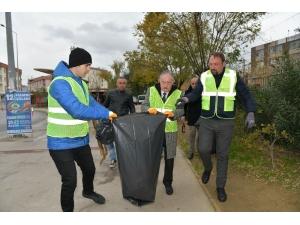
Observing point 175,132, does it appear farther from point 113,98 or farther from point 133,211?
point 113,98

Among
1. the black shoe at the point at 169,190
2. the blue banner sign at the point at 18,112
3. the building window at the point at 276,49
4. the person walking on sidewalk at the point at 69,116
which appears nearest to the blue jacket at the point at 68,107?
the person walking on sidewalk at the point at 69,116

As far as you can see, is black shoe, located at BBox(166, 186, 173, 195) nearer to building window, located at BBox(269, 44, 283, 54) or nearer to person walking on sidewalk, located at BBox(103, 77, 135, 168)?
person walking on sidewalk, located at BBox(103, 77, 135, 168)

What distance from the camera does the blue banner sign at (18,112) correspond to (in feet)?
26.2

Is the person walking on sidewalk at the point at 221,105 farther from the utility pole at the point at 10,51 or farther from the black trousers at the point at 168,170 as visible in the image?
the utility pole at the point at 10,51

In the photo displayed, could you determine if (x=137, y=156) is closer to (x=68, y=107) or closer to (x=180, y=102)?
(x=68, y=107)

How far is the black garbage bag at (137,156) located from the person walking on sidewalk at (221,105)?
810mm

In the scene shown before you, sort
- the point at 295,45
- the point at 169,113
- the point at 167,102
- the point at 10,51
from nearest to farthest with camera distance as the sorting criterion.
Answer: the point at 169,113
the point at 167,102
the point at 295,45
the point at 10,51

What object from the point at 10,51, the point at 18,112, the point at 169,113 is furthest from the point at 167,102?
the point at 10,51

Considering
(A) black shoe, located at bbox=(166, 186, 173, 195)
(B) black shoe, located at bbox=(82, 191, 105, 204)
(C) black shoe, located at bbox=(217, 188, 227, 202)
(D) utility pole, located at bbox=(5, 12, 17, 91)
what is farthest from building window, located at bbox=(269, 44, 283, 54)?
(D) utility pole, located at bbox=(5, 12, 17, 91)

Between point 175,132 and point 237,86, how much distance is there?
1.02 meters

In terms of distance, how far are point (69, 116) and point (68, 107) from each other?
0.24 meters

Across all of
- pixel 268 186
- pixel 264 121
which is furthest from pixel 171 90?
pixel 264 121

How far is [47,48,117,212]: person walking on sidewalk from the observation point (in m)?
2.39

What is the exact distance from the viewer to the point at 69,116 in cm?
256
